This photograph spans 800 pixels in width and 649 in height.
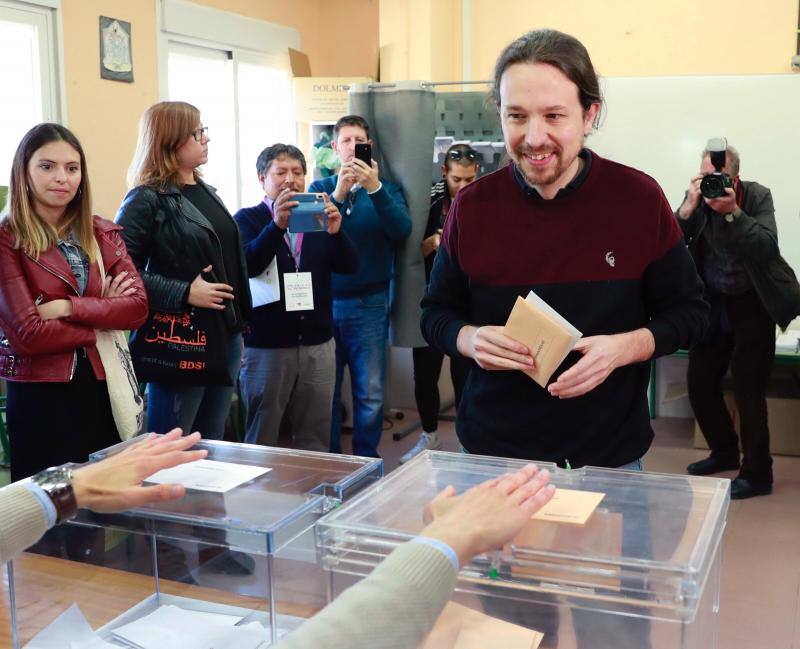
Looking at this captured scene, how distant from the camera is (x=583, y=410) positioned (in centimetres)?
160

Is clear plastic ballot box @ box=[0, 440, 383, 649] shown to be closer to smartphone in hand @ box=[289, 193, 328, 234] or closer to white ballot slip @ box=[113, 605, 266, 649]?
→ white ballot slip @ box=[113, 605, 266, 649]

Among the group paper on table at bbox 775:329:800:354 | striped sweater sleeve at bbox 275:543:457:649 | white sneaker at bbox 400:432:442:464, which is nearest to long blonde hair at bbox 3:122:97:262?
striped sweater sleeve at bbox 275:543:457:649

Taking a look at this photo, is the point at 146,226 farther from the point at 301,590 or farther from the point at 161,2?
the point at 161,2

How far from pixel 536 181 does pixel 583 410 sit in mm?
417

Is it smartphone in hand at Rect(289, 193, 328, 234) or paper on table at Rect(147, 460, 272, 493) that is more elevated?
smartphone in hand at Rect(289, 193, 328, 234)

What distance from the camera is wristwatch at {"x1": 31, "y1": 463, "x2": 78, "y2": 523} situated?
3.63ft

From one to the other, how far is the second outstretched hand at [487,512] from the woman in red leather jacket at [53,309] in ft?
5.26

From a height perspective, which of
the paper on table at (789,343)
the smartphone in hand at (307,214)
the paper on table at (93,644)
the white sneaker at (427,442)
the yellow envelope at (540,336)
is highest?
the smartphone in hand at (307,214)

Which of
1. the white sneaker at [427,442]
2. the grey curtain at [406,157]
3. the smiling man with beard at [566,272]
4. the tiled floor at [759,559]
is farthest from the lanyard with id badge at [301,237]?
the smiling man with beard at [566,272]

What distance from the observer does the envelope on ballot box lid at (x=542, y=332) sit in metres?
1.45

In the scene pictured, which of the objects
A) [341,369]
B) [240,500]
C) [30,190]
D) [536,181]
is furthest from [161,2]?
[240,500]

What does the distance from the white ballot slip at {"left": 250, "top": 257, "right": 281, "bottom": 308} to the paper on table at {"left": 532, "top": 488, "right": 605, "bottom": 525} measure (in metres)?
2.33

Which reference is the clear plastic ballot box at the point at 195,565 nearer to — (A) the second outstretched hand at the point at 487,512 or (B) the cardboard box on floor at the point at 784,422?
(A) the second outstretched hand at the point at 487,512

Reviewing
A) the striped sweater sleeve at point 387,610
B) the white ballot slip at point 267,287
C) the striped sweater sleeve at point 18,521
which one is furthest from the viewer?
the white ballot slip at point 267,287
